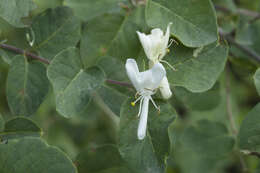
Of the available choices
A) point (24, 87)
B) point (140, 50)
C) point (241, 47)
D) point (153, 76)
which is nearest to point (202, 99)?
point (241, 47)

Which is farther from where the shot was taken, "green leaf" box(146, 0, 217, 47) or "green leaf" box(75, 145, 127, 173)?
"green leaf" box(75, 145, 127, 173)

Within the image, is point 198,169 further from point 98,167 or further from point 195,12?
point 195,12

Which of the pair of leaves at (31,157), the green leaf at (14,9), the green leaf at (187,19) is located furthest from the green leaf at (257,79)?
the green leaf at (14,9)

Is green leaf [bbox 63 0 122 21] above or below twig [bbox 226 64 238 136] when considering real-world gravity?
above

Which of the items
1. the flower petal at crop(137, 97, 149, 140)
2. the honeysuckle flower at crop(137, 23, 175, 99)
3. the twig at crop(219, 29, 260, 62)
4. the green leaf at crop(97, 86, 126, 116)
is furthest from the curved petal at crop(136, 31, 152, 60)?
the twig at crop(219, 29, 260, 62)

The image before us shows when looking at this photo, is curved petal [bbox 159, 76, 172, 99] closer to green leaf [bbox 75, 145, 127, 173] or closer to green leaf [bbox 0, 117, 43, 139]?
green leaf [bbox 75, 145, 127, 173]

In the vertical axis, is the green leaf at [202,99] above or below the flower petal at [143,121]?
below

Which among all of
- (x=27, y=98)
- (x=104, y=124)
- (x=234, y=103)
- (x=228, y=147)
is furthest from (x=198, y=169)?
(x=27, y=98)

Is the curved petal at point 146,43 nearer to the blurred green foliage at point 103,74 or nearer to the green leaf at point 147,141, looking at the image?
the blurred green foliage at point 103,74
